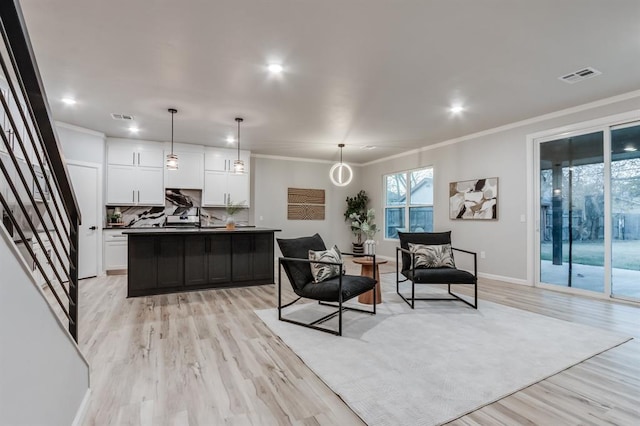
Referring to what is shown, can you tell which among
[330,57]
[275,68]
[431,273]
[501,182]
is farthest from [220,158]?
[501,182]

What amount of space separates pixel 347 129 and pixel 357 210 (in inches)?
135

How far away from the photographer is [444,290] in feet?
15.8

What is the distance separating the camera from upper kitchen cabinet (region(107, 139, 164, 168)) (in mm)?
6202

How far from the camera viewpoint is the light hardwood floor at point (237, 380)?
186 centimetres

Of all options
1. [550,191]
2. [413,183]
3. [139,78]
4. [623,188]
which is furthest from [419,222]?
[139,78]

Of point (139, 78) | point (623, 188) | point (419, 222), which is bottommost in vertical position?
point (419, 222)

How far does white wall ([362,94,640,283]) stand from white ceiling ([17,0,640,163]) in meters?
0.26

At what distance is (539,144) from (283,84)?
13.0 ft

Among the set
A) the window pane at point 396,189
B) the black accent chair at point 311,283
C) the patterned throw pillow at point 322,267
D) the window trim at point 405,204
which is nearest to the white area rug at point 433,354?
the black accent chair at point 311,283

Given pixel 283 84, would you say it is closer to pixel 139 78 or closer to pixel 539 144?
pixel 139 78

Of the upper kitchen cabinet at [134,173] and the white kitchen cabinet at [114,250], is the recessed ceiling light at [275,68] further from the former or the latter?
the white kitchen cabinet at [114,250]

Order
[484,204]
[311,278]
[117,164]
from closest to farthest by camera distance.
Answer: [311,278] < [484,204] < [117,164]

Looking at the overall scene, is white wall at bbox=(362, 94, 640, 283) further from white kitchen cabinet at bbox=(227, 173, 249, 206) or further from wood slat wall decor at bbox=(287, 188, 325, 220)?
white kitchen cabinet at bbox=(227, 173, 249, 206)

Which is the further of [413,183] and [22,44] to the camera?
[413,183]
